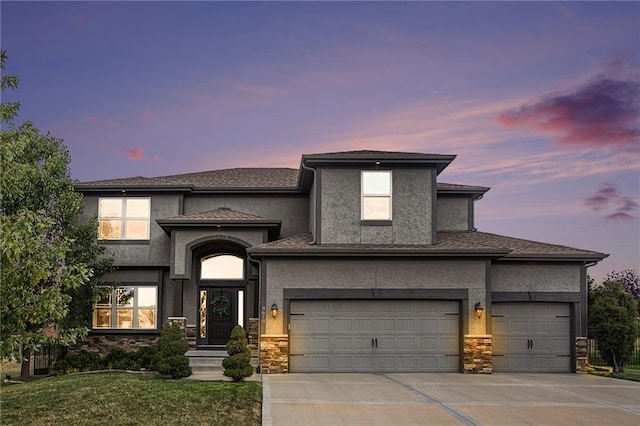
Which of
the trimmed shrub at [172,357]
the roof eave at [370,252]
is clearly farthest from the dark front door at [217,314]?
the trimmed shrub at [172,357]

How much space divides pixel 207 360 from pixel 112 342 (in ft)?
14.6

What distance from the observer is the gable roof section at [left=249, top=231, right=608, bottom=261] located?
64.7ft

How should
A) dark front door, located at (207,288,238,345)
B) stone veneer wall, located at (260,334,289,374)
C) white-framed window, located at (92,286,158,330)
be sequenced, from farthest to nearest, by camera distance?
white-framed window, located at (92,286,158,330) < dark front door, located at (207,288,238,345) < stone veneer wall, located at (260,334,289,374)

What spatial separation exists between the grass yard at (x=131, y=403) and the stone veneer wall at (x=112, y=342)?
6131 millimetres

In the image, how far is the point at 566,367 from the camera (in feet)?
70.3

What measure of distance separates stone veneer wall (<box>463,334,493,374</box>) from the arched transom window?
8295 millimetres

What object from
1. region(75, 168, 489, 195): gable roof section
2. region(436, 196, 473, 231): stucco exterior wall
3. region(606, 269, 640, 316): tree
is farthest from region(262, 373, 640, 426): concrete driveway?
region(606, 269, 640, 316): tree

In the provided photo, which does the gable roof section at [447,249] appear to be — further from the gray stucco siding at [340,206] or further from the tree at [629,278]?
the tree at [629,278]

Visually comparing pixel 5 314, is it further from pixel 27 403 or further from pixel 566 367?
pixel 566 367

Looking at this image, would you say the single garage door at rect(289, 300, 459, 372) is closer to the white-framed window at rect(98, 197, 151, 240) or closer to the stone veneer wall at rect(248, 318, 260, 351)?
the stone veneer wall at rect(248, 318, 260, 351)

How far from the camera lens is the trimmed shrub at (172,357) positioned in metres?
17.6

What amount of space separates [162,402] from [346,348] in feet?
24.6

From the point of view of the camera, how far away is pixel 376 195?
21.1 metres

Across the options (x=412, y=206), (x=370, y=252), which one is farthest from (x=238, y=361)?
(x=412, y=206)
